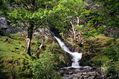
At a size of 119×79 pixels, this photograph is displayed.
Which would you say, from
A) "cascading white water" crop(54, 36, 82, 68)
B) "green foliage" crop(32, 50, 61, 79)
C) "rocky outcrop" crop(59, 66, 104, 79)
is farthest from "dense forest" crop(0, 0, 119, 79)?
"rocky outcrop" crop(59, 66, 104, 79)

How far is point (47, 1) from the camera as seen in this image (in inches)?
1109

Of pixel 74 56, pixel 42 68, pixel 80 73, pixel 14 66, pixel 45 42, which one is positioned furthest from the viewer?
pixel 45 42

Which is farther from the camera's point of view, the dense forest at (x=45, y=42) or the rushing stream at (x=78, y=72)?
the rushing stream at (x=78, y=72)

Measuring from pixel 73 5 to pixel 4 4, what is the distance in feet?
32.5

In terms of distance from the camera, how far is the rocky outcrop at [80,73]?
28202 millimetres

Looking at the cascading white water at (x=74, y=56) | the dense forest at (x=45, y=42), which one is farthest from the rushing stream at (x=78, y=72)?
the dense forest at (x=45, y=42)

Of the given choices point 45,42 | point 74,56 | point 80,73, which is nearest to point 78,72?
point 80,73

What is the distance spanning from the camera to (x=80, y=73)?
29.0m

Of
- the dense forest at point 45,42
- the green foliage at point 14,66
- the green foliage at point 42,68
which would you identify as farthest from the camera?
the green foliage at point 14,66

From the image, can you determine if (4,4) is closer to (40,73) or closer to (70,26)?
(40,73)

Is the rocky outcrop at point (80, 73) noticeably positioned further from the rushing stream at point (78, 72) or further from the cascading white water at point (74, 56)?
the cascading white water at point (74, 56)

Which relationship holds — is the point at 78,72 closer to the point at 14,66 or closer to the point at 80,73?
the point at 80,73

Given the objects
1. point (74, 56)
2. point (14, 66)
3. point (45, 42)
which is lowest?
point (14, 66)

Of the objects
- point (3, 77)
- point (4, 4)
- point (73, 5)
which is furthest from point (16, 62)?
point (73, 5)
